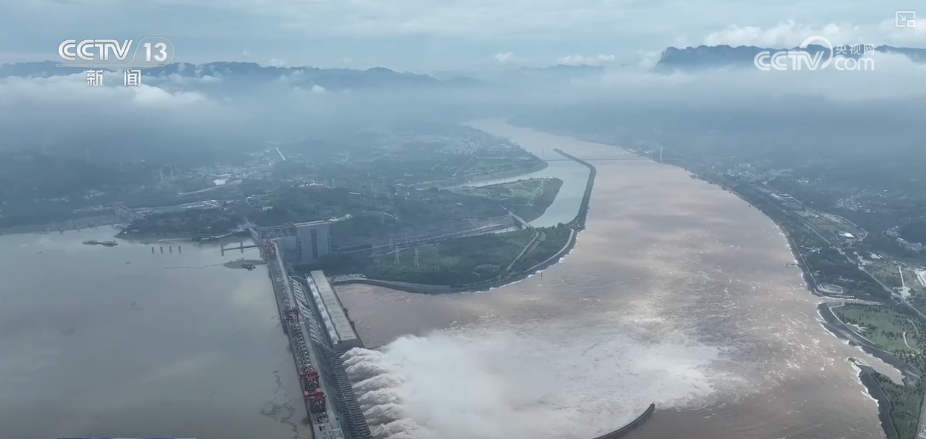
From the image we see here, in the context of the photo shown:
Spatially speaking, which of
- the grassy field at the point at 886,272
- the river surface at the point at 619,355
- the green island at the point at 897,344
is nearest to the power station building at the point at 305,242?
the river surface at the point at 619,355

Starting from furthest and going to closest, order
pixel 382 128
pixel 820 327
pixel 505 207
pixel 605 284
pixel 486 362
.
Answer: pixel 382 128, pixel 505 207, pixel 605 284, pixel 820 327, pixel 486 362

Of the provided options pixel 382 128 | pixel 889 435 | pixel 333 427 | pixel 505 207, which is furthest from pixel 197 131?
pixel 889 435

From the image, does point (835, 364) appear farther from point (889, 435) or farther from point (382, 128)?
point (382, 128)

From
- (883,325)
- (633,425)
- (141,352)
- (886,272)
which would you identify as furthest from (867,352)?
(141,352)

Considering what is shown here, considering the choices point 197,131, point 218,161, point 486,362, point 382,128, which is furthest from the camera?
point 382,128

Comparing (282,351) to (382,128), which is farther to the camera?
(382,128)

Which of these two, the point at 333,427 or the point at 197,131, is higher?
the point at 197,131
